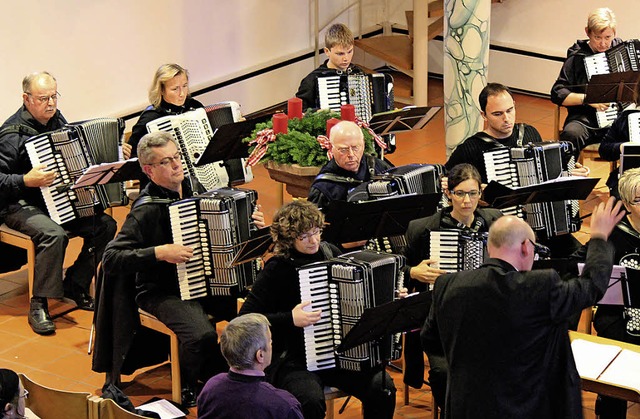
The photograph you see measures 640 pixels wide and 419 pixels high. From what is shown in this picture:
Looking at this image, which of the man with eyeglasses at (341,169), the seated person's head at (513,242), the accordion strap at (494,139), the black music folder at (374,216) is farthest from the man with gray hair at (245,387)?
the accordion strap at (494,139)

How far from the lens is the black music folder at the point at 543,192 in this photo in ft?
19.5

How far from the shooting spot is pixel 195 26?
1074 centimetres

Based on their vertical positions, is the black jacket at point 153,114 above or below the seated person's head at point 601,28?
below

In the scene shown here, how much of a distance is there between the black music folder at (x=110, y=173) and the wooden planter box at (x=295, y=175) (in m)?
1.11

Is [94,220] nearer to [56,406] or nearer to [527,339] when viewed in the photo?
[56,406]

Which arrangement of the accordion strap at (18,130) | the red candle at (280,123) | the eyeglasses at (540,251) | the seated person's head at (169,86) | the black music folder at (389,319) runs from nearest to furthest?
the black music folder at (389,319) < the eyeglasses at (540,251) < the accordion strap at (18,130) < the red candle at (280,123) < the seated person's head at (169,86)

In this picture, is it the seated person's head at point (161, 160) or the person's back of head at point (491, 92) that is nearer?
the seated person's head at point (161, 160)

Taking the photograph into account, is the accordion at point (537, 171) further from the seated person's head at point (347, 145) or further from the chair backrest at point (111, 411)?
the chair backrest at point (111, 411)

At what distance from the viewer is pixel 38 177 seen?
7020mm

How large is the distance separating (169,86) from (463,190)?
2678 millimetres

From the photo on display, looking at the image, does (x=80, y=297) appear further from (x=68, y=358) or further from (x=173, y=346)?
(x=173, y=346)

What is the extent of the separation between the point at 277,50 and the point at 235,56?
72 centimetres

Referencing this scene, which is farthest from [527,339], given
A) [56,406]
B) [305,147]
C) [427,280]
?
[305,147]

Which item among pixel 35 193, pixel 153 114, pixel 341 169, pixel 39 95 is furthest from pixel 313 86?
pixel 35 193
